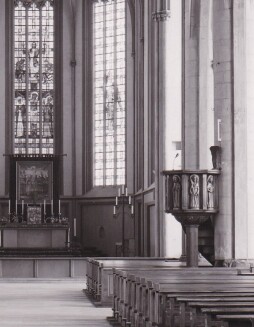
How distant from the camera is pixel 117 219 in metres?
38.5

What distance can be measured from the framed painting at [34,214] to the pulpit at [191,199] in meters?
18.4

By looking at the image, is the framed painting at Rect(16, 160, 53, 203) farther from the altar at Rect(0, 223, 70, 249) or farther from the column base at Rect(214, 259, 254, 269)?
the column base at Rect(214, 259, 254, 269)

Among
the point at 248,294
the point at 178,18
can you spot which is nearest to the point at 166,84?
the point at 178,18

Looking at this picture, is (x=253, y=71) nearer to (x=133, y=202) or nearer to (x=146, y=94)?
(x=146, y=94)

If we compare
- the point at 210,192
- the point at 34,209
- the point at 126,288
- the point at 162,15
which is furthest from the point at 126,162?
the point at 126,288

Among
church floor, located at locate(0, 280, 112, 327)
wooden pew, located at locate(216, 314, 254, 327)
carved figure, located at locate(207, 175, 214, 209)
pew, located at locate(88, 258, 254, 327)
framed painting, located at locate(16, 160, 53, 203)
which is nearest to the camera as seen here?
wooden pew, located at locate(216, 314, 254, 327)

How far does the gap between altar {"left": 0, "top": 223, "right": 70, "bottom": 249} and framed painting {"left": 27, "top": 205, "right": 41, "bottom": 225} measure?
134 cm

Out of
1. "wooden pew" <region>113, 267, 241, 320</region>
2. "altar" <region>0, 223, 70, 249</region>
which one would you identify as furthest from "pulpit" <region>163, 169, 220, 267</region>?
"altar" <region>0, 223, 70, 249</region>

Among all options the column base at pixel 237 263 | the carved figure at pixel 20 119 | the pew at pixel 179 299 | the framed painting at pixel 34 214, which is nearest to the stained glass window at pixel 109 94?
the carved figure at pixel 20 119

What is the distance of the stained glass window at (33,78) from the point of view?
41031mm

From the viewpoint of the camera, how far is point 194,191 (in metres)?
18.3

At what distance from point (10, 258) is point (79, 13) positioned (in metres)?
14.2

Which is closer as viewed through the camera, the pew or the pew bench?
the pew

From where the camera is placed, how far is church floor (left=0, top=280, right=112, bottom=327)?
15.2 m
